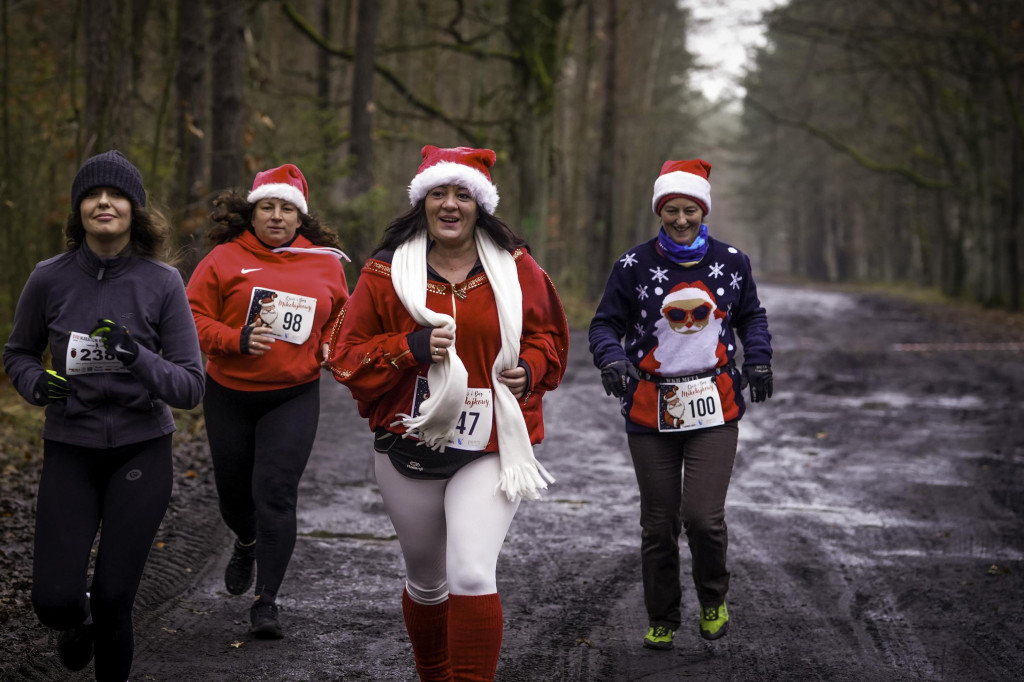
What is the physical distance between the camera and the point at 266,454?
18.9 ft

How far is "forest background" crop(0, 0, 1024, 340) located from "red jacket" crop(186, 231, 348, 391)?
0.52m

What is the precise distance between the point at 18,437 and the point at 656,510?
6.39 m

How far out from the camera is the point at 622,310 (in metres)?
5.74

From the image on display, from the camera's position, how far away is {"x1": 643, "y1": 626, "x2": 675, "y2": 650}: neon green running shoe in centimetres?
561

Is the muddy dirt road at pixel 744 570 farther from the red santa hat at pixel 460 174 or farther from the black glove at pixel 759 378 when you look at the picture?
the red santa hat at pixel 460 174

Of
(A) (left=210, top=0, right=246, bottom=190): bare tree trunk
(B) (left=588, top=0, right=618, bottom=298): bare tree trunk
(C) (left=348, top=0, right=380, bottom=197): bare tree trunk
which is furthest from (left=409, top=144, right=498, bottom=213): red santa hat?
(B) (left=588, top=0, right=618, bottom=298): bare tree trunk

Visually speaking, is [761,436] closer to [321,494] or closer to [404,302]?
[321,494]

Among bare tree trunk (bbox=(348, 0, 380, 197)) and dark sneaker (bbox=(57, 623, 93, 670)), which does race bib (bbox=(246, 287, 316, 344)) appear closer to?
dark sneaker (bbox=(57, 623, 93, 670))

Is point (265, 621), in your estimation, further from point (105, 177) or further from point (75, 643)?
point (105, 177)

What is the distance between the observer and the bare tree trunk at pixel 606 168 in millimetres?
29531

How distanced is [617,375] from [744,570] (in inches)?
94.7

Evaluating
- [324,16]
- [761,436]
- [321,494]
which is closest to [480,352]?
[321,494]

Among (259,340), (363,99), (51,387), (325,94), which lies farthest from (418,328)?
(325,94)

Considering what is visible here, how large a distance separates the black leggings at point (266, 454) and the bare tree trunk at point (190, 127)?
23.4ft
